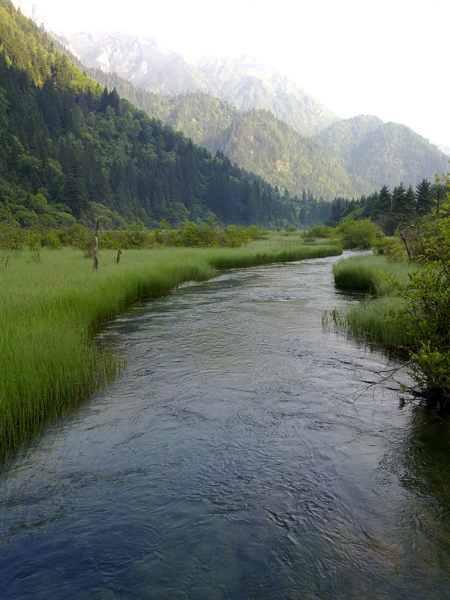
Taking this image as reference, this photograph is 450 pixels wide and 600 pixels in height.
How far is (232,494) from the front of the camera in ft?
18.3

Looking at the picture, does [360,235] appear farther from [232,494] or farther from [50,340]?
[232,494]

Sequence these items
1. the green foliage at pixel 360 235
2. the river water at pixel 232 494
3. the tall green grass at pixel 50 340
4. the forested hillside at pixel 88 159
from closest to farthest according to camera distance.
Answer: the river water at pixel 232 494 → the tall green grass at pixel 50 340 → the green foliage at pixel 360 235 → the forested hillside at pixel 88 159

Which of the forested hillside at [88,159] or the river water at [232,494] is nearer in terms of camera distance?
the river water at [232,494]

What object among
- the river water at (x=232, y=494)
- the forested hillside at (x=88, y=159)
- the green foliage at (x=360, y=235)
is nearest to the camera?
the river water at (x=232, y=494)

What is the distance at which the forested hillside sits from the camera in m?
106

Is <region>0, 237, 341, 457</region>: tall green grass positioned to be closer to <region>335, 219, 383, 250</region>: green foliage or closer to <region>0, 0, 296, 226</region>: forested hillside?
<region>335, 219, 383, 250</region>: green foliage

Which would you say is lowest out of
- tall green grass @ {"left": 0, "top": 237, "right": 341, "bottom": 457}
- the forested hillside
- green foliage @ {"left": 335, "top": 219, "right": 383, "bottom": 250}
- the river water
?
the river water

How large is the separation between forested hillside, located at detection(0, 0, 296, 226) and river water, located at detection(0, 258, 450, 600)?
277ft

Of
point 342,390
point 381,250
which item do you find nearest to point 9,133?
point 381,250

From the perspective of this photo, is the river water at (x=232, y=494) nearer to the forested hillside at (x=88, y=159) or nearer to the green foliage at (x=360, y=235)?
the green foliage at (x=360, y=235)

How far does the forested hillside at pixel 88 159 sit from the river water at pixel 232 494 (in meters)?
84.3

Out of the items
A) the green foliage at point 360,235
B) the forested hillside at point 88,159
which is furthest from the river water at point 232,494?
the forested hillside at point 88,159

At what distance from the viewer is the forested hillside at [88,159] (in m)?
106

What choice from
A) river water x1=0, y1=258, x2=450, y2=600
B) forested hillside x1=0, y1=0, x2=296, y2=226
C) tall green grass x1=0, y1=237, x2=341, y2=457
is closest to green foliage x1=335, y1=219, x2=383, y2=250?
tall green grass x1=0, y1=237, x2=341, y2=457
